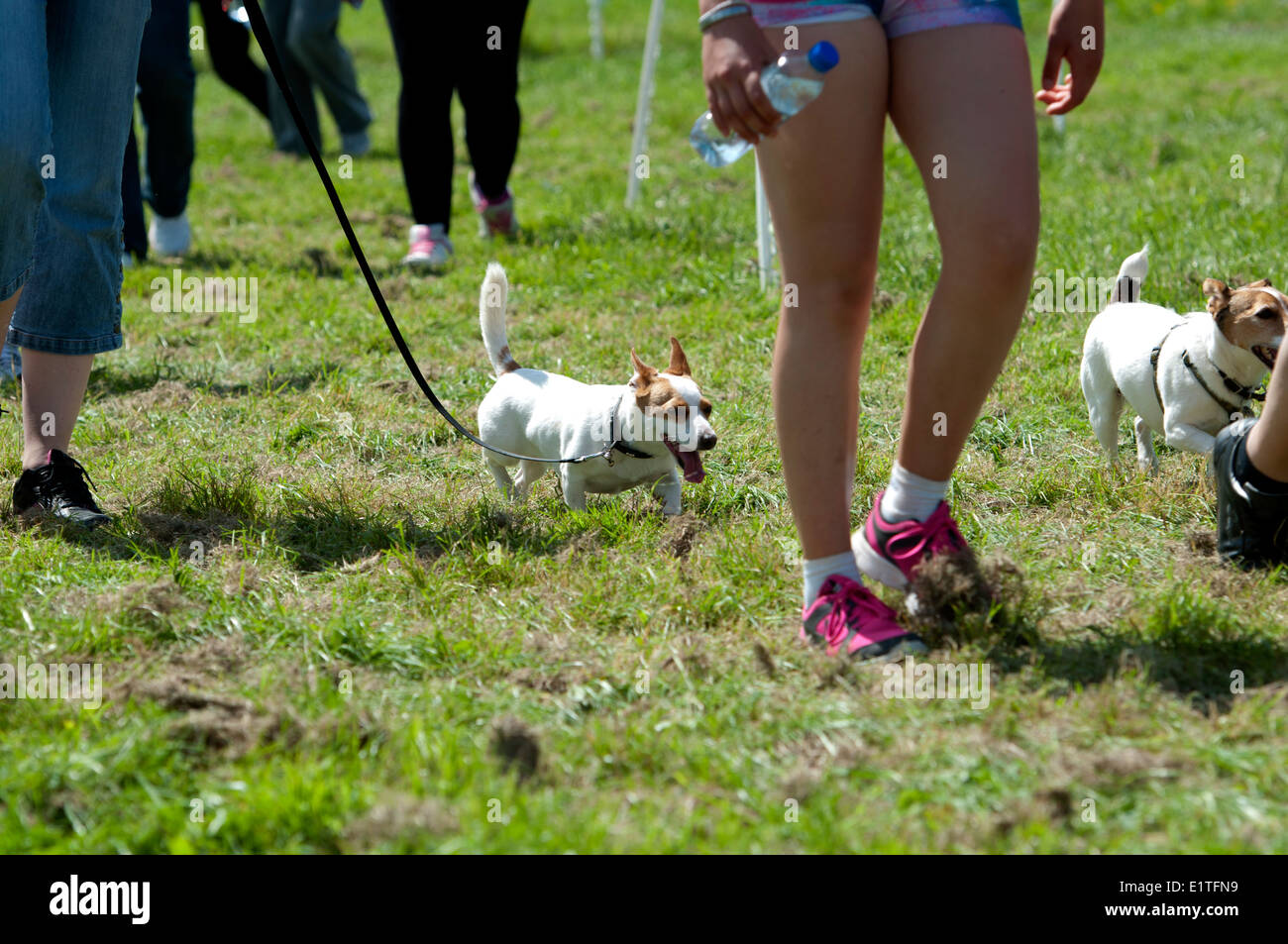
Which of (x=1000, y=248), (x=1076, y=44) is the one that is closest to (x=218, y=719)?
(x=1000, y=248)

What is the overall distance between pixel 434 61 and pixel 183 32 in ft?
4.77

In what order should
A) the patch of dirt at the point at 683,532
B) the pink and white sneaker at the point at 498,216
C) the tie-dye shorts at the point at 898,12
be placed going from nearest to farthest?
the tie-dye shorts at the point at 898,12 → the patch of dirt at the point at 683,532 → the pink and white sneaker at the point at 498,216

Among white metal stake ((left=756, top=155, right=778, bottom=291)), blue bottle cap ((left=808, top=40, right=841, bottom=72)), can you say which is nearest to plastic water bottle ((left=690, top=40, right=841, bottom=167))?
blue bottle cap ((left=808, top=40, right=841, bottom=72))

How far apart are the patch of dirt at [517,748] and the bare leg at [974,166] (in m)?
1.02

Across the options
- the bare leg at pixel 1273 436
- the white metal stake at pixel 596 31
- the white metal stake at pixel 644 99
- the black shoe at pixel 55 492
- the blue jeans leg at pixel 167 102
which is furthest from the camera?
the white metal stake at pixel 596 31

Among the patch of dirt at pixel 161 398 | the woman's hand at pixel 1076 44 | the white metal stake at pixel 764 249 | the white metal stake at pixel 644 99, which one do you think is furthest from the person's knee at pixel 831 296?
the white metal stake at pixel 644 99

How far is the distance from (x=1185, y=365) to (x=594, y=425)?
5.00ft

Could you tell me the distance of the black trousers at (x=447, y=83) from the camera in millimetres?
5289

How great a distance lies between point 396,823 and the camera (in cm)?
171

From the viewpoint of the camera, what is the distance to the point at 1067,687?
2.09 metres

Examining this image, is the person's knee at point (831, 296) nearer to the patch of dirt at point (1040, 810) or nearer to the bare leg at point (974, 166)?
the bare leg at point (974, 166)
